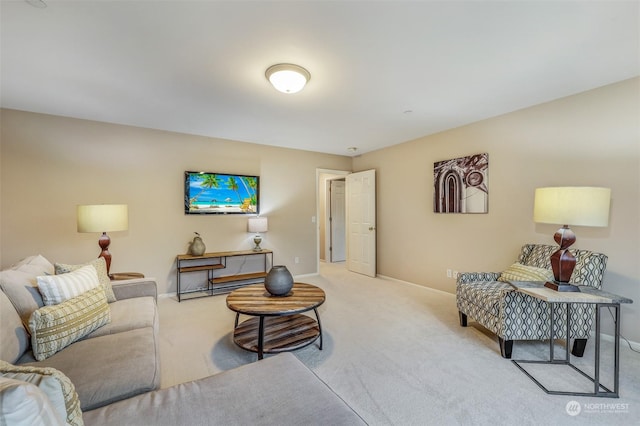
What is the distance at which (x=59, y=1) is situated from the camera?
1.59m

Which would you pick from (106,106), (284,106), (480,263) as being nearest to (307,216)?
(284,106)

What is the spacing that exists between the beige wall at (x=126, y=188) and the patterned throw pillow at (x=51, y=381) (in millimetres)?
3311

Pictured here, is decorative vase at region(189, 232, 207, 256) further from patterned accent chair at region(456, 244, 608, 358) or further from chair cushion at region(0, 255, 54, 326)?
patterned accent chair at region(456, 244, 608, 358)

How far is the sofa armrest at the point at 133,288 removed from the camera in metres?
2.46

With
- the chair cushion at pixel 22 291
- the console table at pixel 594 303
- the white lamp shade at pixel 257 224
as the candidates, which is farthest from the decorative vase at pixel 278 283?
the white lamp shade at pixel 257 224

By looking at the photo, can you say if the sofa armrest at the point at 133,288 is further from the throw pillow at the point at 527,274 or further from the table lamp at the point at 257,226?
the throw pillow at the point at 527,274

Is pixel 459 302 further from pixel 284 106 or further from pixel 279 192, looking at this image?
pixel 279 192

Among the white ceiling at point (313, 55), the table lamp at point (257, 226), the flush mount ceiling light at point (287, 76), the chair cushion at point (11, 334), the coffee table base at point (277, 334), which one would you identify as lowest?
the coffee table base at point (277, 334)

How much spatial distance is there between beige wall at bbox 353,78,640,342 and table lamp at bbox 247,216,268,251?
2142mm

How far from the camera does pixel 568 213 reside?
2.01 metres

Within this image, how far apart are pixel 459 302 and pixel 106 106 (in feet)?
14.4

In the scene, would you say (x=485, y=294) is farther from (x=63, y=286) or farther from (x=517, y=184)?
(x=63, y=286)

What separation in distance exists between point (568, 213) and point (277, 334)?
8.18 ft

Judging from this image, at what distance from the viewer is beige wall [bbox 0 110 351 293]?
321cm
